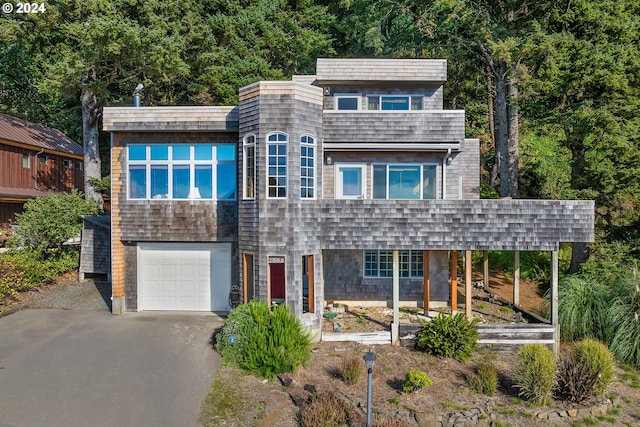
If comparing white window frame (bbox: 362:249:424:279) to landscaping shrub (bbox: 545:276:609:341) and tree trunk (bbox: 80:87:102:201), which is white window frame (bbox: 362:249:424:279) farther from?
tree trunk (bbox: 80:87:102:201)

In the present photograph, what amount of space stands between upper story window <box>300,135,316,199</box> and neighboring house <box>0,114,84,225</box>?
63.1ft

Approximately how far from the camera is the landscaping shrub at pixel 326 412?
6.90 metres

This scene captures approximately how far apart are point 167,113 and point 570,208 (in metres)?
12.2

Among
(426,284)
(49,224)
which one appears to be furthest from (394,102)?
(49,224)

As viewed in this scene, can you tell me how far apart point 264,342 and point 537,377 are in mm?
6051

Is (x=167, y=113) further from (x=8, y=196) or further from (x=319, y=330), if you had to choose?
(x=8, y=196)

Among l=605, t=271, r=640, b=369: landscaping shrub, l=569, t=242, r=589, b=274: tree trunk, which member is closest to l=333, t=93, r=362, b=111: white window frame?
l=605, t=271, r=640, b=369: landscaping shrub

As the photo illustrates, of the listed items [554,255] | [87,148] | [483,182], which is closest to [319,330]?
[554,255]

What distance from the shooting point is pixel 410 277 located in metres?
13.4

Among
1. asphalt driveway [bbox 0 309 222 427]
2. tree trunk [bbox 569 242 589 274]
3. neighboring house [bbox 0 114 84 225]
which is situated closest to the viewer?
asphalt driveway [bbox 0 309 222 427]

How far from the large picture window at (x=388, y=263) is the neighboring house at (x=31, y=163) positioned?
66.6 feet

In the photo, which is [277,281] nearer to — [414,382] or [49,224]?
[414,382]

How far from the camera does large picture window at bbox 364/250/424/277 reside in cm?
1334

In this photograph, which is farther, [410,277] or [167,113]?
[410,277]
